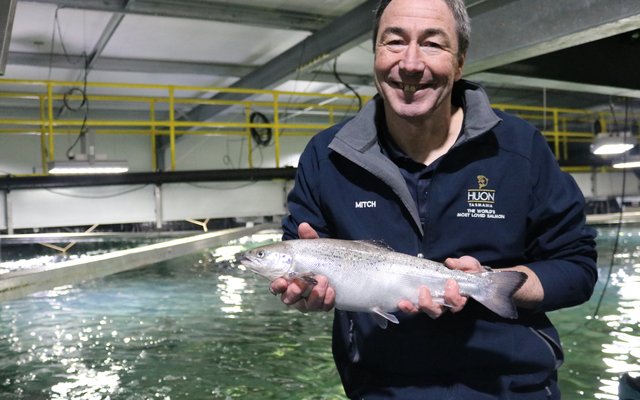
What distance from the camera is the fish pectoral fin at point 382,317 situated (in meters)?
1.75

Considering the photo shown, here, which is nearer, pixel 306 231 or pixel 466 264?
pixel 466 264

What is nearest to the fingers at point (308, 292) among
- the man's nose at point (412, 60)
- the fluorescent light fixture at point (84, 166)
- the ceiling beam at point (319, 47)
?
the man's nose at point (412, 60)

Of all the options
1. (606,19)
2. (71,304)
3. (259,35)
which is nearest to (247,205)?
(259,35)

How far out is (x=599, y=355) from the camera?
4.63m

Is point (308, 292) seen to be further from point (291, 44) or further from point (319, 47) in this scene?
point (291, 44)

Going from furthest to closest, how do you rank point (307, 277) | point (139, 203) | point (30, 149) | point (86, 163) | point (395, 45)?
point (30, 149) → point (139, 203) → point (86, 163) → point (395, 45) → point (307, 277)

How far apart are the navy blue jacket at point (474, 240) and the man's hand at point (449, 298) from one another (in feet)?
0.32

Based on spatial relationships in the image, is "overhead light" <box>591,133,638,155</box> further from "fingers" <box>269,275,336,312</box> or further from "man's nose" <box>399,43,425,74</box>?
"fingers" <box>269,275,336,312</box>

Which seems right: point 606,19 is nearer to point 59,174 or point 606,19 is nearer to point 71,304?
point 71,304

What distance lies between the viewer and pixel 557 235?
186 centimetres

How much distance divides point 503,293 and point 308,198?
701 mm

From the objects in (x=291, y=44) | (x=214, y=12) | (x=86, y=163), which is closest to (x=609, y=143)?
(x=291, y=44)

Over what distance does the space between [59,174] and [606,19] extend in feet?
27.0

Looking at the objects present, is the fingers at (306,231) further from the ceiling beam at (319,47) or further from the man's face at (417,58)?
the ceiling beam at (319,47)
